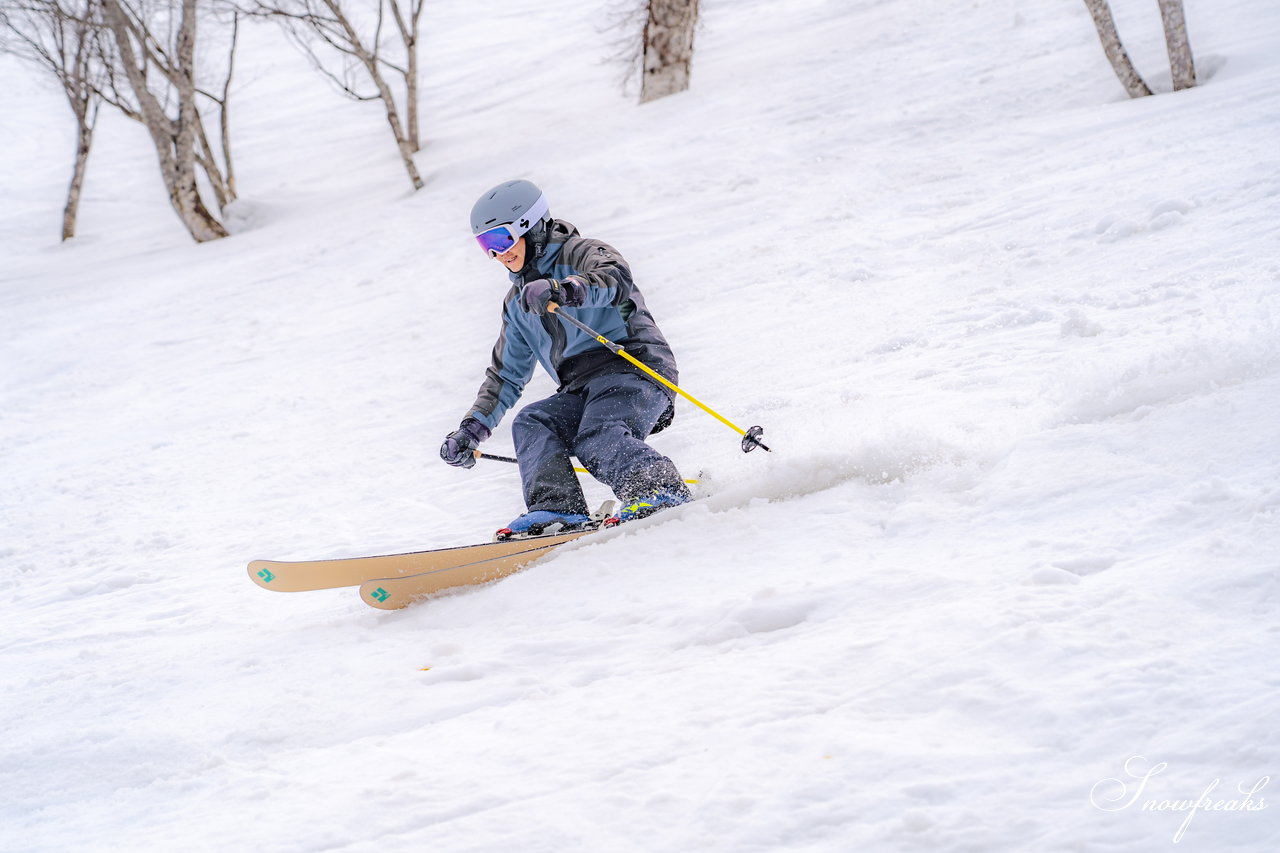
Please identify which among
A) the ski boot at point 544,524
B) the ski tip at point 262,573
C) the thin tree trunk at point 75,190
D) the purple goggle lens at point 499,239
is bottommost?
the thin tree trunk at point 75,190

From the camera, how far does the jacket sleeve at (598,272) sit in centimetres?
366

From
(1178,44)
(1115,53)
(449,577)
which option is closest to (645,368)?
(449,577)

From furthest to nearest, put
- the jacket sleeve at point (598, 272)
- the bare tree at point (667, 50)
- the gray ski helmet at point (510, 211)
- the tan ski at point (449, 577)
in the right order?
the bare tree at point (667, 50)
the gray ski helmet at point (510, 211)
the jacket sleeve at point (598, 272)
the tan ski at point (449, 577)

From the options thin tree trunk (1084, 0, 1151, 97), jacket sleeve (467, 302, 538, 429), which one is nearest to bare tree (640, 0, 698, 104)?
thin tree trunk (1084, 0, 1151, 97)

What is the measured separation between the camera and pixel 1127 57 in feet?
27.5

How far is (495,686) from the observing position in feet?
8.55

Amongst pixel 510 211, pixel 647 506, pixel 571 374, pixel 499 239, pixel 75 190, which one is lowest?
pixel 75 190

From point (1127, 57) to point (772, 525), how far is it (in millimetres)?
7370

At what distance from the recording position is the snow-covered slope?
1879 mm

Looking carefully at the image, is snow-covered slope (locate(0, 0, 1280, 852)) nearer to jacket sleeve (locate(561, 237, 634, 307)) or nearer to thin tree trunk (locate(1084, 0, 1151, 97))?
thin tree trunk (locate(1084, 0, 1151, 97))

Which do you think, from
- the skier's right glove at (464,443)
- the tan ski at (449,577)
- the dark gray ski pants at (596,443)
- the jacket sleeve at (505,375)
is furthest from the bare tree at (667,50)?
the tan ski at (449,577)

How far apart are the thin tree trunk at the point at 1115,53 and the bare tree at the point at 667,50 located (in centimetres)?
627

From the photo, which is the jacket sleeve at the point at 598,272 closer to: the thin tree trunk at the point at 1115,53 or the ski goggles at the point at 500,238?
the ski goggles at the point at 500,238

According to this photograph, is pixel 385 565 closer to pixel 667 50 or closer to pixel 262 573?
pixel 262 573
